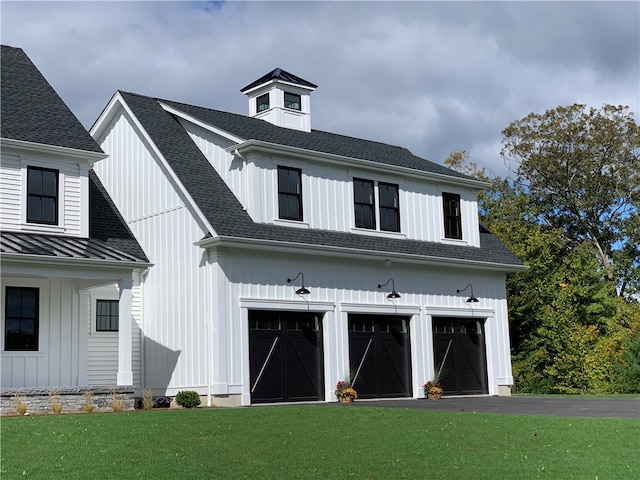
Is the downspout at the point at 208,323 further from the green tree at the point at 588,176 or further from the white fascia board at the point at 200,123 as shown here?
the green tree at the point at 588,176

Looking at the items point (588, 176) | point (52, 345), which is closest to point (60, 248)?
point (52, 345)

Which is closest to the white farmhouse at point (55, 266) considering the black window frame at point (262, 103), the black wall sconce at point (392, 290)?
the black wall sconce at point (392, 290)

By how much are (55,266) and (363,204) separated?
9.96 m

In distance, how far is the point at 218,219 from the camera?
22094mm

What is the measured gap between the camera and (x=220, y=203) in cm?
2303

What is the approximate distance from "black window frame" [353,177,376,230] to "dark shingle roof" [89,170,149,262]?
6.59 metres

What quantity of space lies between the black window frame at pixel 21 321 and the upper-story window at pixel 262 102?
1117cm

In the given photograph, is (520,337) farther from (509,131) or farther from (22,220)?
(22,220)

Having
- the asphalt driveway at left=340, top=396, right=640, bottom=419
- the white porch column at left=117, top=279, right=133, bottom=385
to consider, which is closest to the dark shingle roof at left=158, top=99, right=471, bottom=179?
the white porch column at left=117, top=279, right=133, bottom=385

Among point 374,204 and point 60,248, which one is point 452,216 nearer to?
point 374,204

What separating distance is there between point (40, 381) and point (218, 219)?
6.04 metres

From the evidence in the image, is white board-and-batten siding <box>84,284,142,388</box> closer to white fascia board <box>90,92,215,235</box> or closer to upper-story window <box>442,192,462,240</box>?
white fascia board <box>90,92,215,235</box>

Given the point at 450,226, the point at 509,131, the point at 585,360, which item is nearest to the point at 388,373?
the point at 450,226

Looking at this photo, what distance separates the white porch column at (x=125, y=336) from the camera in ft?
65.6
